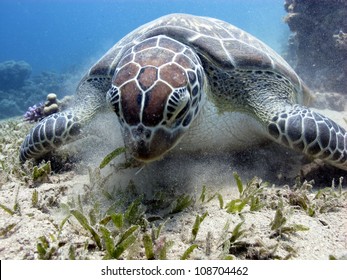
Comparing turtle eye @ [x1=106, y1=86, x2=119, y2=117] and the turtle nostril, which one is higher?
turtle eye @ [x1=106, y1=86, x2=119, y2=117]

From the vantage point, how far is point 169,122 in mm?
2324

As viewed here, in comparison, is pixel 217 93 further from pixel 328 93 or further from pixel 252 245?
pixel 328 93

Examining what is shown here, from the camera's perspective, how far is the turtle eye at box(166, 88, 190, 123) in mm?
2279

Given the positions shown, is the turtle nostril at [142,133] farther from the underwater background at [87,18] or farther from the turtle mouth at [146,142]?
the underwater background at [87,18]

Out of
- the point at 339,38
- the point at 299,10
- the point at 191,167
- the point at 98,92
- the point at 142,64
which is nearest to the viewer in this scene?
the point at 142,64

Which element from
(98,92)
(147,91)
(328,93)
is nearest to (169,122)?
(147,91)

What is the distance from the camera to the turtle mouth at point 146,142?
2.22m

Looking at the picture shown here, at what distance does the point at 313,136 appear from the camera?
2.87 meters

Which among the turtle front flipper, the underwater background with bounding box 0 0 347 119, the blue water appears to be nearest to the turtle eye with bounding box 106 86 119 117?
the turtle front flipper

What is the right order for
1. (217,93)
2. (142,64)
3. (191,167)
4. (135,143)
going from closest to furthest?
1. (135,143)
2. (142,64)
3. (191,167)
4. (217,93)

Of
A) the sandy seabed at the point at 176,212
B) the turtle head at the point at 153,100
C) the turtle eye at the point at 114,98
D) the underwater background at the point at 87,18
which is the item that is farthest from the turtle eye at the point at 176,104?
the underwater background at the point at 87,18

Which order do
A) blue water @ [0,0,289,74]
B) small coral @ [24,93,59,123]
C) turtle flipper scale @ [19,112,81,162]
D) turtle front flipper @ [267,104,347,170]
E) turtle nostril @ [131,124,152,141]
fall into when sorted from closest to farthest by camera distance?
1. turtle nostril @ [131,124,152,141]
2. turtle front flipper @ [267,104,347,170]
3. turtle flipper scale @ [19,112,81,162]
4. small coral @ [24,93,59,123]
5. blue water @ [0,0,289,74]

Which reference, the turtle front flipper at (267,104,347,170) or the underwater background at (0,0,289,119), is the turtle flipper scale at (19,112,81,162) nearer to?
the turtle front flipper at (267,104,347,170)
